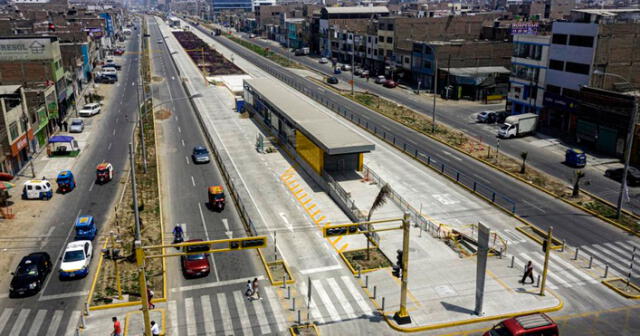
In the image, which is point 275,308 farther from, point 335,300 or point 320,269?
point 320,269

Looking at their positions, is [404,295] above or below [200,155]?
below

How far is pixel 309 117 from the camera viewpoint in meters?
60.1

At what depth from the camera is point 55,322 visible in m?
29.8

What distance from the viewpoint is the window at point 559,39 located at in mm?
67812

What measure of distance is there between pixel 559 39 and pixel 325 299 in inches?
2193

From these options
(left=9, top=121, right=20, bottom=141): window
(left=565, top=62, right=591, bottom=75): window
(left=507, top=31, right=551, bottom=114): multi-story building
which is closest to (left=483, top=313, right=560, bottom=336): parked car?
(left=565, top=62, right=591, bottom=75): window

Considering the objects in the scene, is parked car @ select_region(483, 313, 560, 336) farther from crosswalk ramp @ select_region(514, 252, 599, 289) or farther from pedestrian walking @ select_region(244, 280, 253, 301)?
pedestrian walking @ select_region(244, 280, 253, 301)

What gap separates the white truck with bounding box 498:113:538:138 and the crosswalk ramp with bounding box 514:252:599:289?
34042mm

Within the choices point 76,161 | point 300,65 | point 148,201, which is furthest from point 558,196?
point 300,65

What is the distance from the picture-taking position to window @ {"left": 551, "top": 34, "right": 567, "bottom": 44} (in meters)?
67.8

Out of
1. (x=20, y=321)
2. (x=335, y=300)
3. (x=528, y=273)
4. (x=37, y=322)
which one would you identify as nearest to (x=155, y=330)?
(x=37, y=322)

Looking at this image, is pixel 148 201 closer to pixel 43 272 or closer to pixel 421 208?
pixel 43 272

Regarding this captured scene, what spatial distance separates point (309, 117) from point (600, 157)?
35.5m

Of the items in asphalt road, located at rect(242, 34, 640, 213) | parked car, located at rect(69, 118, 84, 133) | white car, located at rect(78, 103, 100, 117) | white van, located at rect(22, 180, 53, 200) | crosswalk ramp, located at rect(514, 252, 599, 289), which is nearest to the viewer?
crosswalk ramp, located at rect(514, 252, 599, 289)
